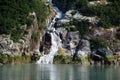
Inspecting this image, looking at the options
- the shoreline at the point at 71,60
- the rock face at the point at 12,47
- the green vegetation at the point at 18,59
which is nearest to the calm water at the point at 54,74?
the green vegetation at the point at 18,59

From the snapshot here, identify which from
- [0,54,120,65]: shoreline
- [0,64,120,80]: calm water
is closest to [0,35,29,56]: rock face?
[0,54,120,65]: shoreline

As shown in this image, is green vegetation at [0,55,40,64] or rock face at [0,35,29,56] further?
rock face at [0,35,29,56]

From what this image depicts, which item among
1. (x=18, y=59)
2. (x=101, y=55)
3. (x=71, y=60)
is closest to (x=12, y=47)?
(x=18, y=59)

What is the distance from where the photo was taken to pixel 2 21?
650 feet

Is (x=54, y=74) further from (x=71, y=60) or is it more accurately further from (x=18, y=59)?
(x=71, y=60)

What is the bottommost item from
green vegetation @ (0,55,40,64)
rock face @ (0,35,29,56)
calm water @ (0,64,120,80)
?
calm water @ (0,64,120,80)

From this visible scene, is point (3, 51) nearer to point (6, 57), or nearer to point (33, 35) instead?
point (6, 57)

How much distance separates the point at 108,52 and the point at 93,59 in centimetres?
717

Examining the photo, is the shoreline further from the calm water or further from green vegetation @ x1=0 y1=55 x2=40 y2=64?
the calm water

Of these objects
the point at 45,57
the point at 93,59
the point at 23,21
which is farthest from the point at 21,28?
the point at 93,59

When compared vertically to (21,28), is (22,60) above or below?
below

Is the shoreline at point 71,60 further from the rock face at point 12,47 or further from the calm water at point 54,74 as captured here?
the calm water at point 54,74

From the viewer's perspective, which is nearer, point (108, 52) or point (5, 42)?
point (5, 42)

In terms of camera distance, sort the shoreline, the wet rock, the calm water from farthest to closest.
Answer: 1. the wet rock
2. the shoreline
3. the calm water
